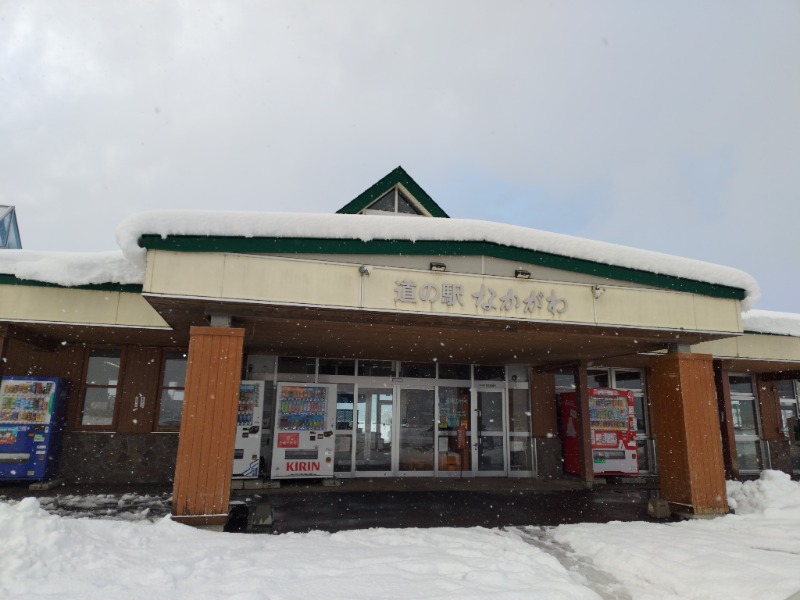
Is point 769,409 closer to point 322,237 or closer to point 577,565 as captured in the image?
point 577,565

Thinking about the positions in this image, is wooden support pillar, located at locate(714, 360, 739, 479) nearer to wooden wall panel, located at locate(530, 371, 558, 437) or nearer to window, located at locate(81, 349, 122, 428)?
wooden wall panel, located at locate(530, 371, 558, 437)

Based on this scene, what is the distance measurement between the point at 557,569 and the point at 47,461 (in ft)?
35.4

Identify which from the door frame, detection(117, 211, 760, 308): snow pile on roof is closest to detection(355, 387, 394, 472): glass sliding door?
the door frame

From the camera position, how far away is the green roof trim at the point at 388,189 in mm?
14094

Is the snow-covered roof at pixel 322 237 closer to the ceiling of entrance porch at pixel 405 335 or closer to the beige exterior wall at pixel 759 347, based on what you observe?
the ceiling of entrance porch at pixel 405 335

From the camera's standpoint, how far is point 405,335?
372 inches

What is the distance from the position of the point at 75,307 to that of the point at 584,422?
12.6 m

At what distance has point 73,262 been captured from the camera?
33.2ft

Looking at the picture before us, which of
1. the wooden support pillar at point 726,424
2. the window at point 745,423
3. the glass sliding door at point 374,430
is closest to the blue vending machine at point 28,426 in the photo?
the glass sliding door at point 374,430

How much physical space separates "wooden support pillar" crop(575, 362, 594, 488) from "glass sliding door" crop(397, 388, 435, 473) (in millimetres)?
4019

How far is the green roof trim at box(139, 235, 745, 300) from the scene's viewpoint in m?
7.03

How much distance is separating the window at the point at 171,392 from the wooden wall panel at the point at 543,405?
961 centimetres

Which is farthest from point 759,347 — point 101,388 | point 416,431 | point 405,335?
point 101,388

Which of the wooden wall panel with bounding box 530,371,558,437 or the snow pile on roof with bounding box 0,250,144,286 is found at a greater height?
the snow pile on roof with bounding box 0,250,144,286
